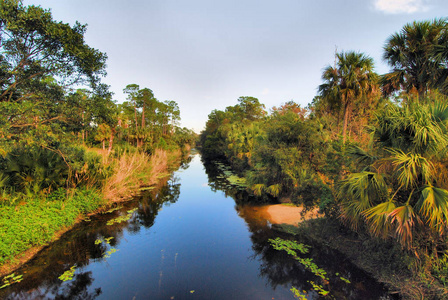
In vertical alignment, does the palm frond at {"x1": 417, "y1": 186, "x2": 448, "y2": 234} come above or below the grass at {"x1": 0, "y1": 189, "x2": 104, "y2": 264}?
above

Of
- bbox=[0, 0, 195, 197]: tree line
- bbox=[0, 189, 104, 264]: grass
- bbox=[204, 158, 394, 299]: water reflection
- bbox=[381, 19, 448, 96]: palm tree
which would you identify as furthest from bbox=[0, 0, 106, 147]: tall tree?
bbox=[381, 19, 448, 96]: palm tree

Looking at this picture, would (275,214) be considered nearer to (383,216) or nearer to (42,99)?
(383,216)

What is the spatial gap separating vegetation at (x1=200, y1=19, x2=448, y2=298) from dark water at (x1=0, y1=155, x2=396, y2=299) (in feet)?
5.54

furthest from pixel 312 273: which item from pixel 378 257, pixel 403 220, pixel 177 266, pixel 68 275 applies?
pixel 68 275

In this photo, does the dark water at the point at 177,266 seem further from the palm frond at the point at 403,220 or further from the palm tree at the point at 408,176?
the palm tree at the point at 408,176

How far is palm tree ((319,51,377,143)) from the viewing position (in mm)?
14141

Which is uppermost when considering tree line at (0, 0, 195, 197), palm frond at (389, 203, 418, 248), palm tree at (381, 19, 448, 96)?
palm tree at (381, 19, 448, 96)

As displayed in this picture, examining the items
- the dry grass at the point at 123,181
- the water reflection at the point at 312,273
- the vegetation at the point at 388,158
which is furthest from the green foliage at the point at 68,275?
the vegetation at the point at 388,158

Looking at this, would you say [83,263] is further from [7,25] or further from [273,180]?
[273,180]

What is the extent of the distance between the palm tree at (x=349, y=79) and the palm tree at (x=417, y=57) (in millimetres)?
3359

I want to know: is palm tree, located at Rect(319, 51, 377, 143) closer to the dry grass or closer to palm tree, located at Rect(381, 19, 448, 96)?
palm tree, located at Rect(381, 19, 448, 96)

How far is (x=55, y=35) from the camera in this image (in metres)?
6.18

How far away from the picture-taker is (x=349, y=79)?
14.3 meters

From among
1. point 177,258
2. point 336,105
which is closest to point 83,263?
point 177,258
